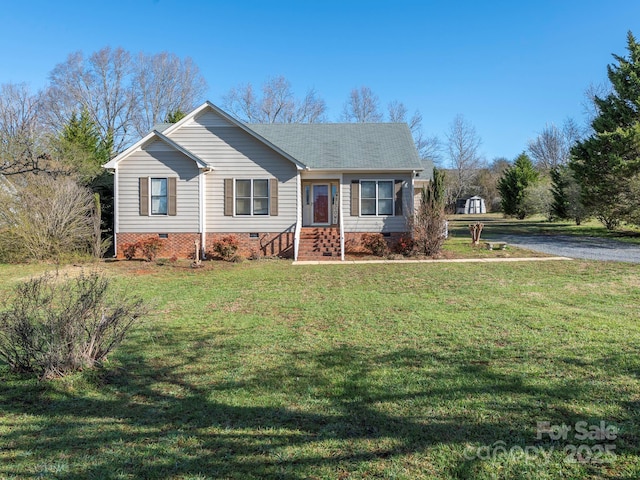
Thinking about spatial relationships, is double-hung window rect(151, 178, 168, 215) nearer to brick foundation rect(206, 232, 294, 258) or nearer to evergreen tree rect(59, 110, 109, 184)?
brick foundation rect(206, 232, 294, 258)

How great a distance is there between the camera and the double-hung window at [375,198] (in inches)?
624

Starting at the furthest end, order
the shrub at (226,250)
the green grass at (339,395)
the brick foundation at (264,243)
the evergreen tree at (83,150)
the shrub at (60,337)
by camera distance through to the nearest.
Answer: the evergreen tree at (83,150) < the brick foundation at (264,243) < the shrub at (226,250) < the shrub at (60,337) < the green grass at (339,395)

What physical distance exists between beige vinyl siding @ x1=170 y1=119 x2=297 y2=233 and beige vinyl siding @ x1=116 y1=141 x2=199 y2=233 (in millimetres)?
642

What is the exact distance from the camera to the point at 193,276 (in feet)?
36.6

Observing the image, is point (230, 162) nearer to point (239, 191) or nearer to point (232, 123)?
point (239, 191)

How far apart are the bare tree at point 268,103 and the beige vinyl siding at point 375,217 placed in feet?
85.7

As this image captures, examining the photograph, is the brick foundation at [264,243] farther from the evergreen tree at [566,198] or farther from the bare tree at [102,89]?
the bare tree at [102,89]

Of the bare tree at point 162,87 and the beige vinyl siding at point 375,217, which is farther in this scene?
the bare tree at point 162,87

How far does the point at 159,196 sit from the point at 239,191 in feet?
10.0

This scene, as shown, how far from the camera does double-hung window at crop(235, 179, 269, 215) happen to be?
15.2 meters

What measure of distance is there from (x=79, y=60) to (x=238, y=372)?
41.9 metres

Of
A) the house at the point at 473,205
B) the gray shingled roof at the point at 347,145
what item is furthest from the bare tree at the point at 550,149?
the gray shingled roof at the point at 347,145

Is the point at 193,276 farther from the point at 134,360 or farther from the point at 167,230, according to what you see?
the point at 134,360

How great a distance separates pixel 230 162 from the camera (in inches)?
596
